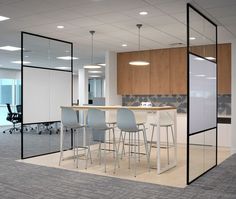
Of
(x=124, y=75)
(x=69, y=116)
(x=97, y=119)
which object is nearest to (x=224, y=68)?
(x=124, y=75)

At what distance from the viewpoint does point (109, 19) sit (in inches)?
217

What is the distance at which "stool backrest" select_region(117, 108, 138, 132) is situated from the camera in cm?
514

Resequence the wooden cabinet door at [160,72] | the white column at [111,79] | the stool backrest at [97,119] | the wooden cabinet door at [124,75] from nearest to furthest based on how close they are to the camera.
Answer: the stool backrest at [97,119] < the wooden cabinet door at [160,72] < the white column at [111,79] < the wooden cabinet door at [124,75]

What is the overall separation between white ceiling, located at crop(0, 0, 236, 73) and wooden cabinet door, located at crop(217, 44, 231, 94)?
0.47m

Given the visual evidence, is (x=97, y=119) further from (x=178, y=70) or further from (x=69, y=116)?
(x=178, y=70)

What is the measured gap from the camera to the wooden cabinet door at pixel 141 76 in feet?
29.8

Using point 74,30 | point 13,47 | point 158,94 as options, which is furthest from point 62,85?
point 158,94

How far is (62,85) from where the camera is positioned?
750 centimetres

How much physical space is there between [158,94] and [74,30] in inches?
144

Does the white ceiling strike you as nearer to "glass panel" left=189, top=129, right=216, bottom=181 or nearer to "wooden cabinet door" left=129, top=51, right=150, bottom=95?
"wooden cabinet door" left=129, top=51, right=150, bottom=95

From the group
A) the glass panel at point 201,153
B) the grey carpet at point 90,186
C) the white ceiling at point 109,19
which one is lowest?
the grey carpet at point 90,186

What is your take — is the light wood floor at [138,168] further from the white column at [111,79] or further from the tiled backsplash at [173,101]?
the white column at [111,79]

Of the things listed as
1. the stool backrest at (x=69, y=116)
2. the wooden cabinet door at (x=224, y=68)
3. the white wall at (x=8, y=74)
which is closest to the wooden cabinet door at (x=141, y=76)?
the wooden cabinet door at (x=224, y=68)

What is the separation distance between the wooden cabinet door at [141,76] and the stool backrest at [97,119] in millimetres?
3792
